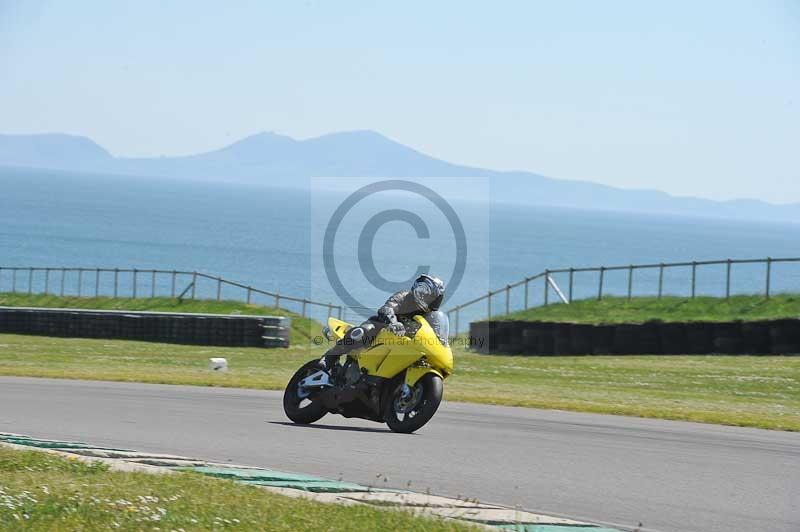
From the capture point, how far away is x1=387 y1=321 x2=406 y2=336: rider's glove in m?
11.3

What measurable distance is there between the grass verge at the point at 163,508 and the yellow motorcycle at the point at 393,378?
121 inches

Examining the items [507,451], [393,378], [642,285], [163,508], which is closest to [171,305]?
[393,378]

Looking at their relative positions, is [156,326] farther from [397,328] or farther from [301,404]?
[397,328]

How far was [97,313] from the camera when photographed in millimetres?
31891

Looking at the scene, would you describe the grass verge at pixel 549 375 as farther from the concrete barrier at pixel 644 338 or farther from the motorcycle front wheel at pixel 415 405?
the motorcycle front wheel at pixel 415 405

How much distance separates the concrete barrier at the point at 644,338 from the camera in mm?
25656

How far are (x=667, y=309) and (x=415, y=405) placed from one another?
846 inches

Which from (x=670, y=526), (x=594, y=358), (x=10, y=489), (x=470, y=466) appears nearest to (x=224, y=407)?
Result: (x=470, y=466)

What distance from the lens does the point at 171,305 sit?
4031 centimetres

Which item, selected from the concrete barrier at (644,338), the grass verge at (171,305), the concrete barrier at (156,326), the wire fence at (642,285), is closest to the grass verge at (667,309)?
the concrete barrier at (644,338)

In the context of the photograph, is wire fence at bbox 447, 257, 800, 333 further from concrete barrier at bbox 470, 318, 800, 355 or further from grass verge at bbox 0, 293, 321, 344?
concrete barrier at bbox 470, 318, 800, 355

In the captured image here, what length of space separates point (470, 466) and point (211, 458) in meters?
2.34

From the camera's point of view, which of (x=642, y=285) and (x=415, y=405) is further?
(x=642, y=285)

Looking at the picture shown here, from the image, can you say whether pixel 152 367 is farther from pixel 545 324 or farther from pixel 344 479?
pixel 344 479
